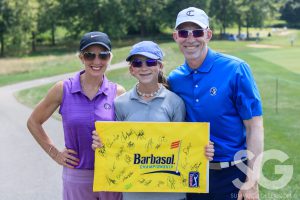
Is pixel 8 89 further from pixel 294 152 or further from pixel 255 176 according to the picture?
pixel 255 176

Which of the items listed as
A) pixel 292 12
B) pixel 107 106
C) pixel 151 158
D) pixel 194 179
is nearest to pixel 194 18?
pixel 107 106

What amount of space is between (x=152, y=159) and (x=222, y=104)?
2.47ft

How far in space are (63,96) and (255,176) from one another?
177 cm

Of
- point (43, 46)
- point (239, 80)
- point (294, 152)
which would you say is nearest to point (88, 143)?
point (239, 80)

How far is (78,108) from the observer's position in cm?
412

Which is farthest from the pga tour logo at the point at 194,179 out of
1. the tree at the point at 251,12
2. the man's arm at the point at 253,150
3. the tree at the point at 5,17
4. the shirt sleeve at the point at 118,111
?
the tree at the point at 251,12

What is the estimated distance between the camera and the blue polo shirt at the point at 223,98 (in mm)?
3672

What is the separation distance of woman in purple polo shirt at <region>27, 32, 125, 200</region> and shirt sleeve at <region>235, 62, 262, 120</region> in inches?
43.4

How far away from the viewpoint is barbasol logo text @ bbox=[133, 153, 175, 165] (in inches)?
155

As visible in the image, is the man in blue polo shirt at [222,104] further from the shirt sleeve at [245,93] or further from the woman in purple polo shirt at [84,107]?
the woman in purple polo shirt at [84,107]

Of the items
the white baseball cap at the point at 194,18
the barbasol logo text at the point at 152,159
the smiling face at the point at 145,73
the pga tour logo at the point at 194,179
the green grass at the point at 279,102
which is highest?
the white baseball cap at the point at 194,18

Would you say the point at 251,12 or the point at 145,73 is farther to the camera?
the point at 251,12

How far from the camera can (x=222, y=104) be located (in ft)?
12.2

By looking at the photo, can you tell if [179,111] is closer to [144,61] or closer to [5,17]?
[144,61]
